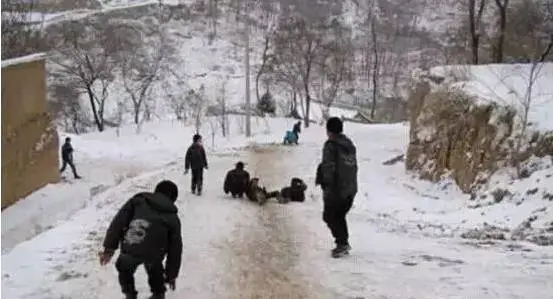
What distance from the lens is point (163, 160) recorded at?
119 feet

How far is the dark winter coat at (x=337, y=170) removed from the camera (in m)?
9.59

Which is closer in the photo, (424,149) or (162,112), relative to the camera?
(424,149)

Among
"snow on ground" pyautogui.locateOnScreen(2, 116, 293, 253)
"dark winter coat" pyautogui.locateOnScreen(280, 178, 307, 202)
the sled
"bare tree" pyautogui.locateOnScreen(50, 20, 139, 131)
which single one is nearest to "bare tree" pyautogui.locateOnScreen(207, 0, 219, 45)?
"bare tree" pyautogui.locateOnScreen(50, 20, 139, 131)

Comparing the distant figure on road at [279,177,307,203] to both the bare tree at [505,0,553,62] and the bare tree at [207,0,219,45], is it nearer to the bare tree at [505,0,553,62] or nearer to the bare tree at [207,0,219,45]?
the bare tree at [505,0,553,62]

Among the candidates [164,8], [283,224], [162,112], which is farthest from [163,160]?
[164,8]

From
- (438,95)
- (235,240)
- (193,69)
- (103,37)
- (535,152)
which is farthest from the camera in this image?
(193,69)

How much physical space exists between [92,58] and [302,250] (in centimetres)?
4346

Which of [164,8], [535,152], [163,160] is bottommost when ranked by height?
[163,160]

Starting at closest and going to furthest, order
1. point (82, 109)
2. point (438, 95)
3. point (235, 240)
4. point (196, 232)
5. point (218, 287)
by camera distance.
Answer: point (218, 287), point (235, 240), point (196, 232), point (438, 95), point (82, 109)

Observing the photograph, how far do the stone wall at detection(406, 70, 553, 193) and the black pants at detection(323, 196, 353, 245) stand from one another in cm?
846

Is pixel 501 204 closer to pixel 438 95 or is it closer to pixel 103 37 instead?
pixel 438 95

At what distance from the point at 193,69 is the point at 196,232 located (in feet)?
174

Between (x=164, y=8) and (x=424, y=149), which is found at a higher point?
(x=164, y=8)

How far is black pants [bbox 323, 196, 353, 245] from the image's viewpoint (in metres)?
9.73
